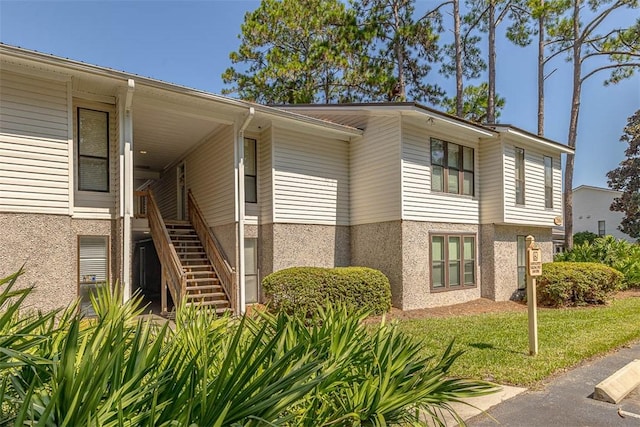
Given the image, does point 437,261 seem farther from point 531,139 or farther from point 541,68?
point 541,68

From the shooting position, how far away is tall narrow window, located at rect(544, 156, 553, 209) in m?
15.0

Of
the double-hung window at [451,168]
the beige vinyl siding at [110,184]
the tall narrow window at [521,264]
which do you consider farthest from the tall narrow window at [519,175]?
the beige vinyl siding at [110,184]

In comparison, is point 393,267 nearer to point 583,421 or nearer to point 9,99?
point 583,421

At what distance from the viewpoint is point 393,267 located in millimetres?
11781

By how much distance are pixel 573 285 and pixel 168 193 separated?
48.3 feet

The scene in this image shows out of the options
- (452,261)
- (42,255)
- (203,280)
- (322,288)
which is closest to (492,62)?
(452,261)

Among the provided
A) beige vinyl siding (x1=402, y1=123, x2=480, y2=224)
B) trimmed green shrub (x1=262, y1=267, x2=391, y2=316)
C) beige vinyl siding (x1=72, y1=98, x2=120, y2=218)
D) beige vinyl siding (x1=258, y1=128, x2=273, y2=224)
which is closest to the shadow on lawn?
trimmed green shrub (x1=262, y1=267, x2=391, y2=316)

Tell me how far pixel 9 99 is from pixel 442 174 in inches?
439

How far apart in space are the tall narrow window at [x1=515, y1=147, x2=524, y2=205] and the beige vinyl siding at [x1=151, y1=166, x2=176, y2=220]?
1229cm

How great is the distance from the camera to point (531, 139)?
13.9 m

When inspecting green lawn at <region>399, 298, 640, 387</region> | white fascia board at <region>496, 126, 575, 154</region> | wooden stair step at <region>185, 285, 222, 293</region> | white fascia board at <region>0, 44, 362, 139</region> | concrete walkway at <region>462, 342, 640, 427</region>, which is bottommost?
green lawn at <region>399, 298, 640, 387</region>

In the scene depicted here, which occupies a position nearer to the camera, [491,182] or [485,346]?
[485,346]

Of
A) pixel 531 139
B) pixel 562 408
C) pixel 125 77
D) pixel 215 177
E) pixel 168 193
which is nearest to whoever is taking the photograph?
pixel 562 408

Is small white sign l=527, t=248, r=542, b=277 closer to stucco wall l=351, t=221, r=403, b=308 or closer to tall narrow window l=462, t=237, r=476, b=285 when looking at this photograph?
stucco wall l=351, t=221, r=403, b=308
